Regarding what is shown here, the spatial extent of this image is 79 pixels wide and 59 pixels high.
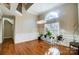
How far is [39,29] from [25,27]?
0.89ft

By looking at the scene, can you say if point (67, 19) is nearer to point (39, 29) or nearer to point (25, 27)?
point (39, 29)

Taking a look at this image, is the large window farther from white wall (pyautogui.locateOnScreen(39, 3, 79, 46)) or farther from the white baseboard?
the white baseboard

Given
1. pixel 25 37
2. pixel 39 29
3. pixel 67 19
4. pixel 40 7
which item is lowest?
pixel 25 37

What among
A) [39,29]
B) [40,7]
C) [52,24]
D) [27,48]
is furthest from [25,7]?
[27,48]

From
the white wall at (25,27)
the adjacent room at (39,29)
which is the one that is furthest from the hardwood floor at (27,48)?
the white wall at (25,27)

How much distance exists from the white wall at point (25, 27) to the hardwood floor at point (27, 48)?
0.10 metres

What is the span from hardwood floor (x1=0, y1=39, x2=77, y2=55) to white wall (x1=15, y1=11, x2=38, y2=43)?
10 centimetres

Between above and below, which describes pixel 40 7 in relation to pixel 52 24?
above

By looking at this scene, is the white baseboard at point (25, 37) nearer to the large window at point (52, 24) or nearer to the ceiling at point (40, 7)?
the large window at point (52, 24)

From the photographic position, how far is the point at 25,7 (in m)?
2.08

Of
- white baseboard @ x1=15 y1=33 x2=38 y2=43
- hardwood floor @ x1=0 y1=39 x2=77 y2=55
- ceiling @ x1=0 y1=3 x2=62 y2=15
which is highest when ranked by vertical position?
ceiling @ x1=0 y1=3 x2=62 y2=15

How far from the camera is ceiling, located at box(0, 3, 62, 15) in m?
2.02

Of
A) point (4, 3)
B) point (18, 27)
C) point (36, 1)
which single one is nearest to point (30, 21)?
point (18, 27)

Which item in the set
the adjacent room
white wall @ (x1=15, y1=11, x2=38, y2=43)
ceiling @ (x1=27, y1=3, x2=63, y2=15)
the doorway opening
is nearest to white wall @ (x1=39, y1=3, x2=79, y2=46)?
the adjacent room
